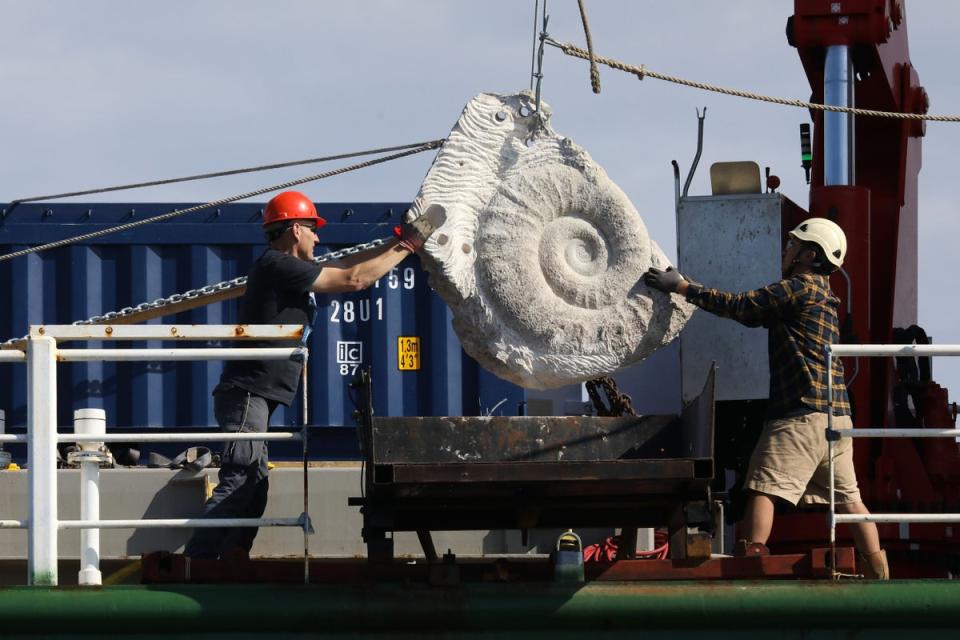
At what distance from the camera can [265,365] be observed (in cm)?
548

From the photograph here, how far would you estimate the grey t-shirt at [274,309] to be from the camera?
216 inches

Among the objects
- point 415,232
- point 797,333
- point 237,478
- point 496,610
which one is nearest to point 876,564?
point 797,333

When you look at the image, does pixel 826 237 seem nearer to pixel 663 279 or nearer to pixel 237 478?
pixel 663 279

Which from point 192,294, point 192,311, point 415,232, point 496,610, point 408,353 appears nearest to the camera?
point 496,610

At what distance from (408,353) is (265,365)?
4334mm

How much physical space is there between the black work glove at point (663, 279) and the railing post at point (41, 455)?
7.26 ft

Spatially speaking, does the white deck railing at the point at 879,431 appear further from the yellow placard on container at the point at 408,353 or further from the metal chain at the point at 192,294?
the yellow placard on container at the point at 408,353

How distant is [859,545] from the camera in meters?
5.48

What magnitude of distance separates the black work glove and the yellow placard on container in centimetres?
392

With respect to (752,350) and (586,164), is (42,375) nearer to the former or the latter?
(586,164)

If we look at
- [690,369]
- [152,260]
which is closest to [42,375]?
[690,369]

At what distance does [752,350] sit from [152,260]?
184 inches

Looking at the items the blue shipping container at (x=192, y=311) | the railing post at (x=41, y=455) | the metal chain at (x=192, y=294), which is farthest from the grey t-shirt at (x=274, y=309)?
the blue shipping container at (x=192, y=311)

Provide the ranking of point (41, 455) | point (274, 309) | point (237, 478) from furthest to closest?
point (274, 309) < point (237, 478) < point (41, 455)
